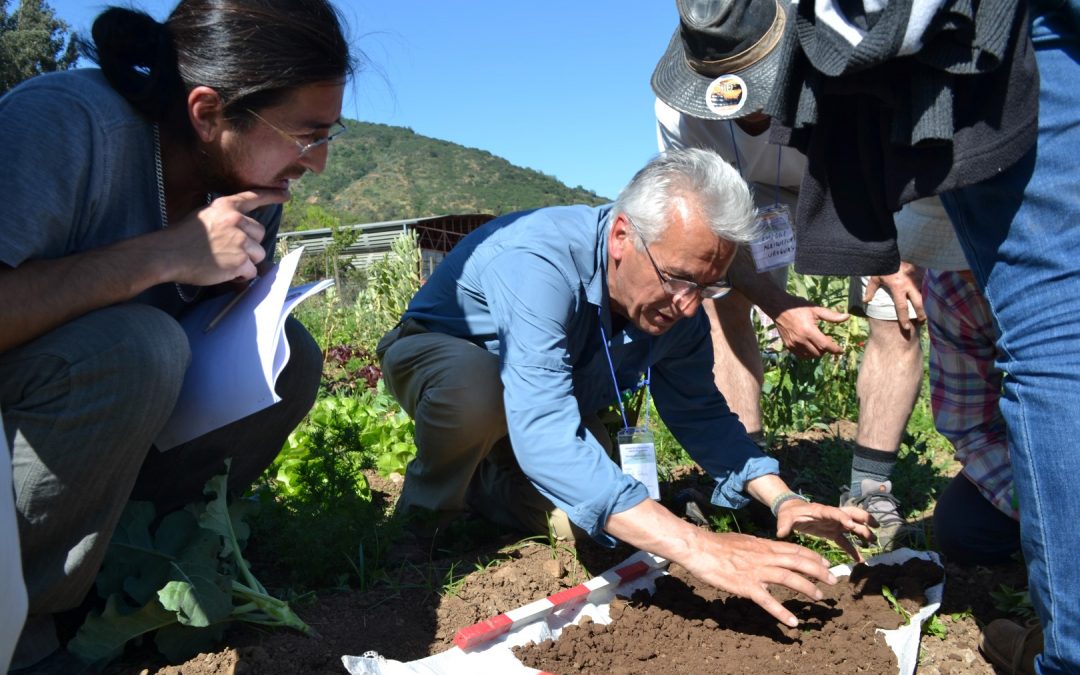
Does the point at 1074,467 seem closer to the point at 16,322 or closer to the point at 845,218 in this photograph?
the point at 845,218

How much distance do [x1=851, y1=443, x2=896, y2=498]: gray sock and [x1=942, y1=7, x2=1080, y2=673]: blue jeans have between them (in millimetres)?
1611

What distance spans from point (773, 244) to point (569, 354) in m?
1.13

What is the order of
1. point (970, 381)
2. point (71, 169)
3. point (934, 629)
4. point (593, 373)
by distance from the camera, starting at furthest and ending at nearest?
1. point (593, 373)
2. point (970, 381)
3. point (934, 629)
4. point (71, 169)

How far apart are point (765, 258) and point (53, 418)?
7.99ft

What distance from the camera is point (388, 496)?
364cm

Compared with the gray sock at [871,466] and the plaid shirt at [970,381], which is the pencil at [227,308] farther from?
the gray sock at [871,466]

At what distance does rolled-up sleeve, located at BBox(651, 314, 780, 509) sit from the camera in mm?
2955

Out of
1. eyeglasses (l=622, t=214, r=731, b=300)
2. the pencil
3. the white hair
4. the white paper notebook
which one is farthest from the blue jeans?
the pencil

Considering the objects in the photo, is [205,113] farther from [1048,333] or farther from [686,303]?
[1048,333]

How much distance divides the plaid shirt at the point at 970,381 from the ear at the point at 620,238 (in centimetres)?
106

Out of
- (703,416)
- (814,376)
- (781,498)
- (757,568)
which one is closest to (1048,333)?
(757,568)

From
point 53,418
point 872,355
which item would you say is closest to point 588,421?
point 872,355

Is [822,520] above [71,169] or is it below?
below

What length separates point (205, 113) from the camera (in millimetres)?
2193
